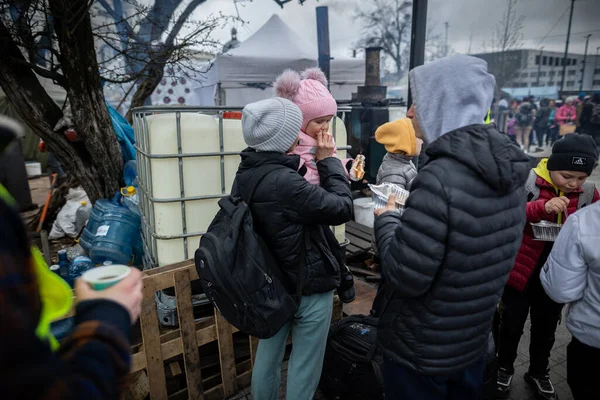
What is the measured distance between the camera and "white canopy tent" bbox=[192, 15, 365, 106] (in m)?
11.8

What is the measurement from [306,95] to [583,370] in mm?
2141

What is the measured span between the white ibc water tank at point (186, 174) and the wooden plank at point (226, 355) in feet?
1.91

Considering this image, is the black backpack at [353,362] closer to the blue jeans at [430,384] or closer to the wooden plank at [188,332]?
the blue jeans at [430,384]

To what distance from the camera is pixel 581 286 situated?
1.96 metres

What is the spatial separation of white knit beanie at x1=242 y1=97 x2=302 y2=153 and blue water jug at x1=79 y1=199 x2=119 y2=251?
2.78 metres

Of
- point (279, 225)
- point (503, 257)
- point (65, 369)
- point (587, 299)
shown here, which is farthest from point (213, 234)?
point (587, 299)

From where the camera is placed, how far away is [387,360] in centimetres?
170

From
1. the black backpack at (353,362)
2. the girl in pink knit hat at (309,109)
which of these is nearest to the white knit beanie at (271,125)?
the girl in pink knit hat at (309,109)

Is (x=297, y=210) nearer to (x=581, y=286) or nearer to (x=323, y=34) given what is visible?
(x=581, y=286)

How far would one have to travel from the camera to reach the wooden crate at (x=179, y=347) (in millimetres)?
2418

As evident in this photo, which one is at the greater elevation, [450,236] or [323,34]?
[323,34]

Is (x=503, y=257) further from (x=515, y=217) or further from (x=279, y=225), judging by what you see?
(x=279, y=225)

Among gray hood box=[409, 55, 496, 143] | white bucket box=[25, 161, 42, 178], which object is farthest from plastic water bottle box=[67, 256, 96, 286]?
white bucket box=[25, 161, 42, 178]

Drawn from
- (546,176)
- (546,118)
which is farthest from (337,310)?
(546,118)
